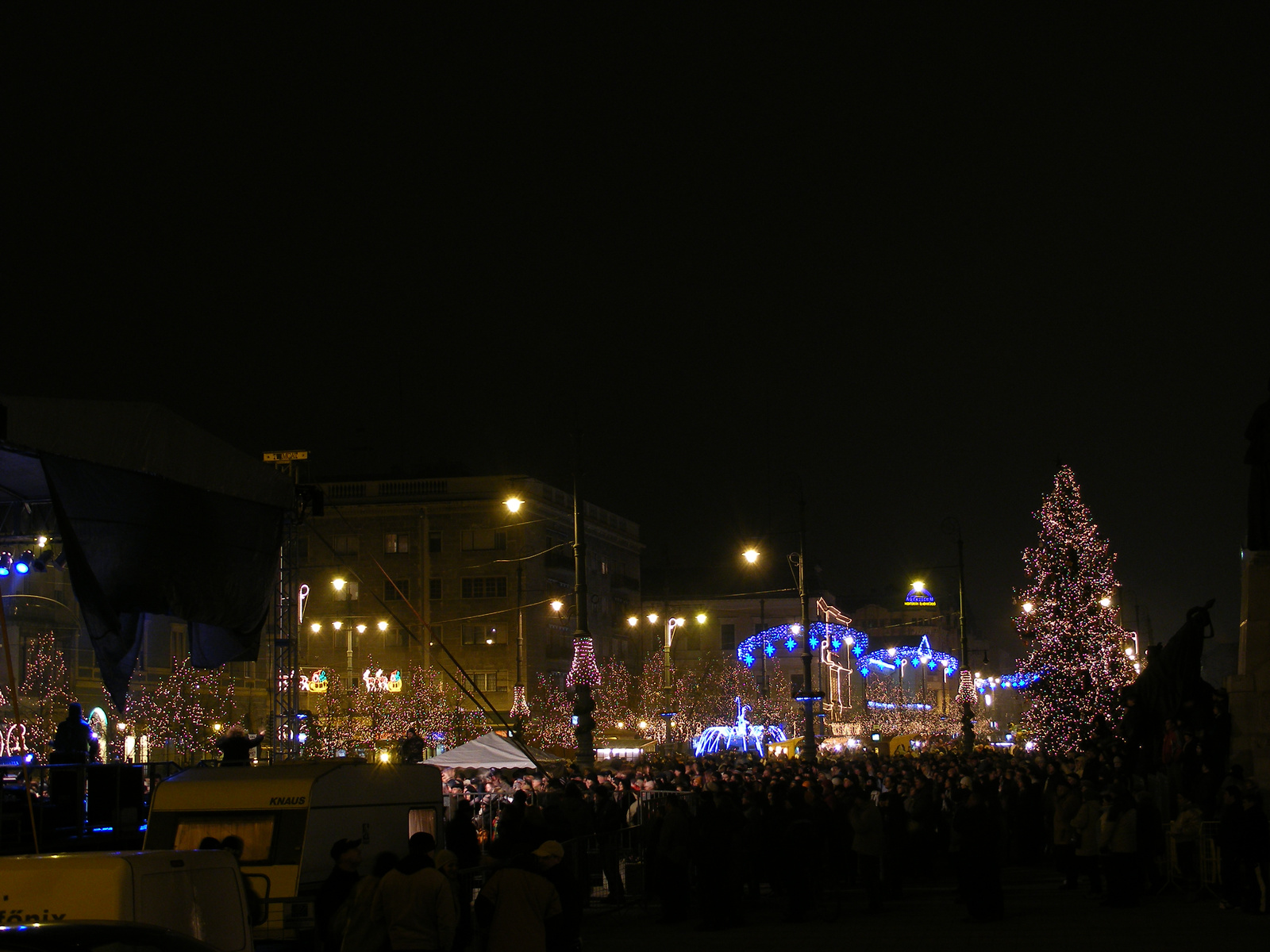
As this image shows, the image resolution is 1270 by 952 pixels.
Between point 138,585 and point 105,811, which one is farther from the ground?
point 138,585

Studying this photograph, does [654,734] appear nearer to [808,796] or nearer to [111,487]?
[808,796]

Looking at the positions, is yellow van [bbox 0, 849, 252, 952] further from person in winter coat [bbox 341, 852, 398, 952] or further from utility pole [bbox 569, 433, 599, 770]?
utility pole [bbox 569, 433, 599, 770]

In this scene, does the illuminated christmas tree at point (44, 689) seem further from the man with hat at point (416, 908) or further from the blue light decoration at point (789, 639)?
the blue light decoration at point (789, 639)

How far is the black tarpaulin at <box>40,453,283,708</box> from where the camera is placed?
13.6 metres

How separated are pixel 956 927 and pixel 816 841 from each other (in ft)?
6.53

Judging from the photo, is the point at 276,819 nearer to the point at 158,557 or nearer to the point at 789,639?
the point at 158,557

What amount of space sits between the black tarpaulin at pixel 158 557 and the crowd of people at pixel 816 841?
352cm

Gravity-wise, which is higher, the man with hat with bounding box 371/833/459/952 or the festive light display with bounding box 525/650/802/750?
the man with hat with bounding box 371/833/459/952

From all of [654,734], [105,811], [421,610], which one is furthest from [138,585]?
[421,610]

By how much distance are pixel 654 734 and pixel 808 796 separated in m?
45.3

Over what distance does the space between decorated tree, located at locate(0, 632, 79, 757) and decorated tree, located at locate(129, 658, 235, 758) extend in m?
2.13

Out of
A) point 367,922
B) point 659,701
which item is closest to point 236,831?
point 367,922

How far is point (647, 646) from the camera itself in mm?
90562

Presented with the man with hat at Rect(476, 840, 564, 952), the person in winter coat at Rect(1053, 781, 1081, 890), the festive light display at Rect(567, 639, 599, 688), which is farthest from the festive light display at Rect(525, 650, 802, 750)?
the man with hat at Rect(476, 840, 564, 952)
